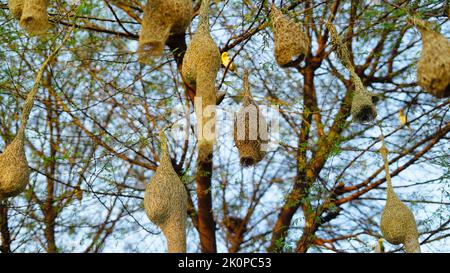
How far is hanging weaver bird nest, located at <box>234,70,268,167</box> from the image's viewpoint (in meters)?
3.29

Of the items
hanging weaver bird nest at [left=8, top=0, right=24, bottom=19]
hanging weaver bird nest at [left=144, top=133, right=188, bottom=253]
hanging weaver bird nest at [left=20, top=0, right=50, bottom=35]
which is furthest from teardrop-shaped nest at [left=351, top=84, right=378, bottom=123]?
hanging weaver bird nest at [left=8, top=0, right=24, bottom=19]

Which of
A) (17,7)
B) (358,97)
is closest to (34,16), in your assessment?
(17,7)

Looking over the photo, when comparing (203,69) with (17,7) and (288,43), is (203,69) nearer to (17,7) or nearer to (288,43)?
(288,43)

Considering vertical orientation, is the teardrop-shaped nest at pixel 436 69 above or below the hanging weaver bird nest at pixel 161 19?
below

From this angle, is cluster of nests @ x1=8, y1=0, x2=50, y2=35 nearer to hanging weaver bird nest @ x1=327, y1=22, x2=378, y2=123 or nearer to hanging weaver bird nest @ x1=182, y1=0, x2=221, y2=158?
hanging weaver bird nest @ x1=182, y1=0, x2=221, y2=158

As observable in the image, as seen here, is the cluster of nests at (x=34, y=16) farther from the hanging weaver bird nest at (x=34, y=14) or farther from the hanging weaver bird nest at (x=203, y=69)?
the hanging weaver bird nest at (x=203, y=69)

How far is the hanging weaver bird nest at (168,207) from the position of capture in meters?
2.92

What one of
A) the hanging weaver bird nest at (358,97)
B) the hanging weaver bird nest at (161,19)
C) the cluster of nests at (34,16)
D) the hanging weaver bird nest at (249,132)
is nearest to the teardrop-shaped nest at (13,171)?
the cluster of nests at (34,16)

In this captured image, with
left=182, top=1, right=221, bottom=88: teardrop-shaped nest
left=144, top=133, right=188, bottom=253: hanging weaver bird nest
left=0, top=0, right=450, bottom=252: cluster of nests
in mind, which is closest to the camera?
left=0, top=0, right=450, bottom=252: cluster of nests

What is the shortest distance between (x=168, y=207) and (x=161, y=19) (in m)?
0.83

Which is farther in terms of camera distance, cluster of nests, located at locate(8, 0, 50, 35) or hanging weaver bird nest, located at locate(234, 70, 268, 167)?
hanging weaver bird nest, located at locate(234, 70, 268, 167)
